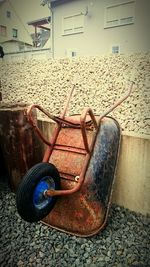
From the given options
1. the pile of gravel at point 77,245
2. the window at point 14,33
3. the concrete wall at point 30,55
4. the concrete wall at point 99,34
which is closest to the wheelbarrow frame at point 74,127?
the pile of gravel at point 77,245

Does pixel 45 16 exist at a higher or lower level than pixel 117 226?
higher

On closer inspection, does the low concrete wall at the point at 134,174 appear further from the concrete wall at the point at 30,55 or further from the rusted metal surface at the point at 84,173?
the concrete wall at the point at 30,55

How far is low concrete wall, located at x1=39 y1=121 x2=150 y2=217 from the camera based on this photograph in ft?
7.39

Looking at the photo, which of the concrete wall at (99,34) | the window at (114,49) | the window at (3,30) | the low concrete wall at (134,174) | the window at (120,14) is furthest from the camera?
the window at (3,30)

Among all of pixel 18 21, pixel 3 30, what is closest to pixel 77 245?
pixel 18 21

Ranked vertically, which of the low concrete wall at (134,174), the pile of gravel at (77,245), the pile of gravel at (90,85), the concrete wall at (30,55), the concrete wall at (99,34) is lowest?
the pile of gravel at (77,245)

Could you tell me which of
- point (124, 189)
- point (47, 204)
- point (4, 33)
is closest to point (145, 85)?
point (124, 189)

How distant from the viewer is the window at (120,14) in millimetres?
6109

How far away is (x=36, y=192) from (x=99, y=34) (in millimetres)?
6178

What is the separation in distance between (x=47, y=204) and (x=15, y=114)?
1.06 meters

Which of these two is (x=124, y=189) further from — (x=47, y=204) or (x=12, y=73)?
(x=12, y=73)

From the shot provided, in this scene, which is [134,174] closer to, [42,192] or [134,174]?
[134,174]

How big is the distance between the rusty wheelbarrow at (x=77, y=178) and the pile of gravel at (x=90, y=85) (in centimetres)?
111

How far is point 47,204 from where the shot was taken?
1945mm
